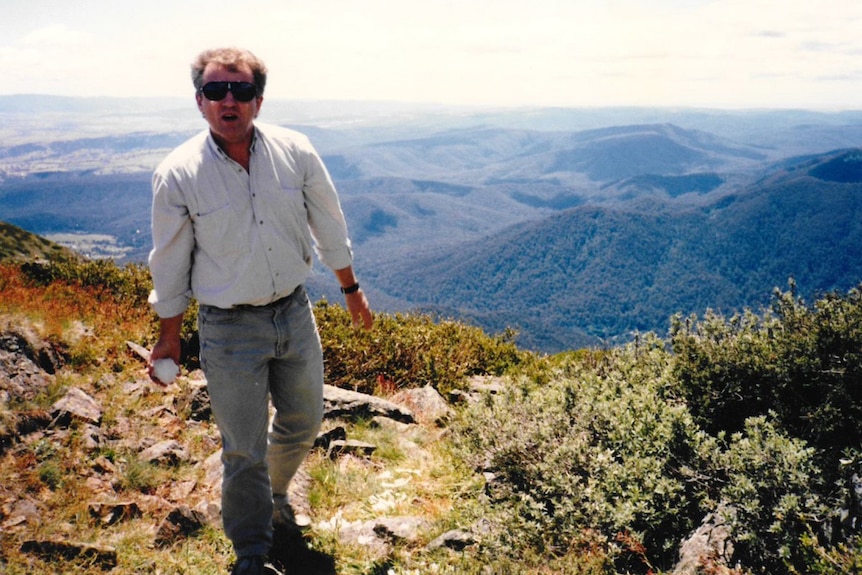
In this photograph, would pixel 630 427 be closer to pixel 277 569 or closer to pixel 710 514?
pixel 710 514

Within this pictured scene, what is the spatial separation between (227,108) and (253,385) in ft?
5.40

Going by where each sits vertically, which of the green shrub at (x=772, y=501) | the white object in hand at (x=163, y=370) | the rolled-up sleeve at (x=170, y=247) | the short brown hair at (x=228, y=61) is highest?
the short brown hair at (x=228, y=61)

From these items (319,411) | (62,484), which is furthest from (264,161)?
(62,484)

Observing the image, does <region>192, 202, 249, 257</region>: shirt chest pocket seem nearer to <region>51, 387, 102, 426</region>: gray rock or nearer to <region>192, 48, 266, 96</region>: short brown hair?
<region>192, 48, 266, 96</region>: short brown hair

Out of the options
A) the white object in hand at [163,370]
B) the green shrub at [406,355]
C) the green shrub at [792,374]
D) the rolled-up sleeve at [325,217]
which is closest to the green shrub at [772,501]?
the green shrub at [792,374]

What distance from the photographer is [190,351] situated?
286 inches

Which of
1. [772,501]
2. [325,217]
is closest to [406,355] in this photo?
[325,217]

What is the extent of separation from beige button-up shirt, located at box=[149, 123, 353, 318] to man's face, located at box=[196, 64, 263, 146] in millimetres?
134

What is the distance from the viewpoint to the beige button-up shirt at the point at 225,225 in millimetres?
3121

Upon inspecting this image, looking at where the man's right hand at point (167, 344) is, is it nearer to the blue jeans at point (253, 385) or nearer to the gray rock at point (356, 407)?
the blue jeans at point (253, 385)

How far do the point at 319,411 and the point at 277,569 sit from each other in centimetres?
107

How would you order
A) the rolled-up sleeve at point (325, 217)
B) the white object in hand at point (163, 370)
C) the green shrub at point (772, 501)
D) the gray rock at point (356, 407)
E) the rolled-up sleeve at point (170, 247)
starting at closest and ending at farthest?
the green shrub at point (772, 501), the rolled-up sleeve at point (170, 247), the white object in hand at point (163, 370), the rolled-up sleeve at point (325, 217), the gray rock at point (356, 407)

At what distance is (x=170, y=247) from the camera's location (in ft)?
10.3

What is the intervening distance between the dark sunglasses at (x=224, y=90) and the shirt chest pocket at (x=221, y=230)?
2.00ft
